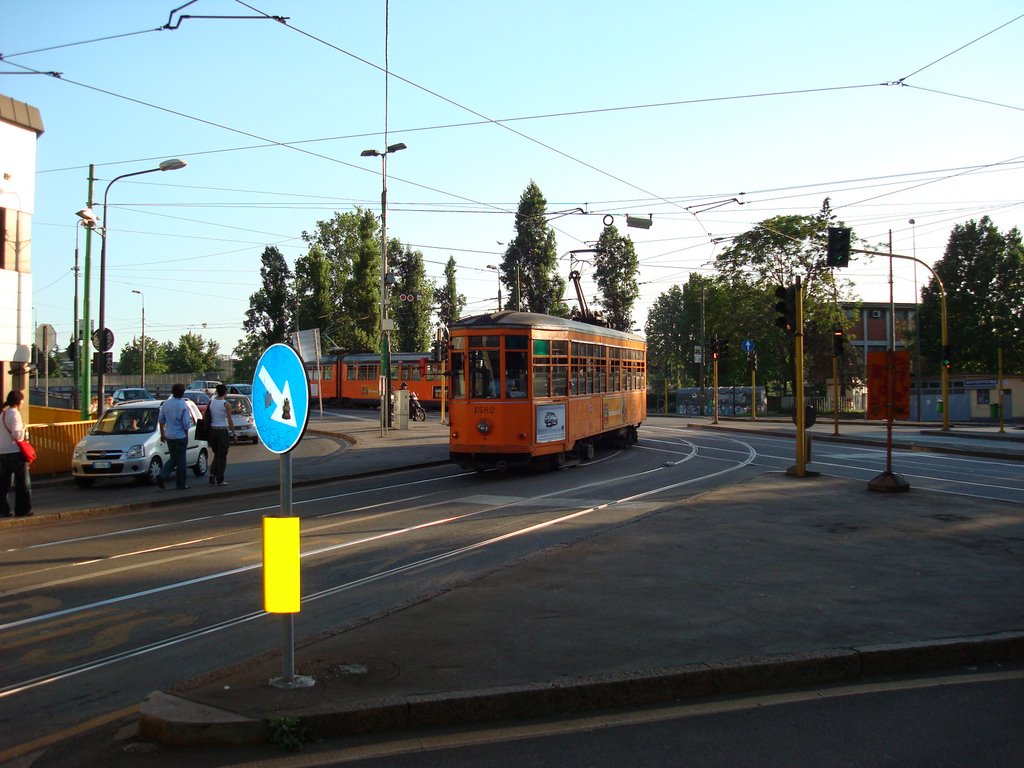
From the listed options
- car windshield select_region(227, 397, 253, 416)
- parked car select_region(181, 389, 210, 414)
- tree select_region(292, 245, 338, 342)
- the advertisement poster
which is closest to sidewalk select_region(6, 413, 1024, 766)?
the advertisement poster

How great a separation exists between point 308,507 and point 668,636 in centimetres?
910

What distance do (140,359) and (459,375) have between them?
4300 inches

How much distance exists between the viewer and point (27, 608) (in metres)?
7.52

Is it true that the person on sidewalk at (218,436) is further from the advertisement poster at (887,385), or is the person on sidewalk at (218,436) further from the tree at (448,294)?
the tree at (448,294)

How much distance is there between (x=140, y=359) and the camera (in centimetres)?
11575

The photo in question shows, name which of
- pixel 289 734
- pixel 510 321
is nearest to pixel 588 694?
pixel 289 734

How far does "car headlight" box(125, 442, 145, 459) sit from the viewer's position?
16.6 metres

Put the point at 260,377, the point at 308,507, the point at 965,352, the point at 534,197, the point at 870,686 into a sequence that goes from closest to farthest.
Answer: the point at 260,377 → the point at 870,686 → the point at 308,507 → the point at 534,197 → the point at 965,352

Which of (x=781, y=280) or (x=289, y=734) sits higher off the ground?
(x=781, y=280)

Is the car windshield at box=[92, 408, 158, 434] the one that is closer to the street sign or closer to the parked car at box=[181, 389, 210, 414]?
the street sign

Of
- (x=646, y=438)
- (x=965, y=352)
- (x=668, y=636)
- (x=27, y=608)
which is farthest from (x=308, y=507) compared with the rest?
(x=965, y=352)

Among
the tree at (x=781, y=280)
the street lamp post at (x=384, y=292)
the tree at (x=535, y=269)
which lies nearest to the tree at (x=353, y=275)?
the tree at (x=535, y=269)

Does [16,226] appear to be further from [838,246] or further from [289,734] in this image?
[838,246]

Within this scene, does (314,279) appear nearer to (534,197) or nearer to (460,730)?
(534,197)
